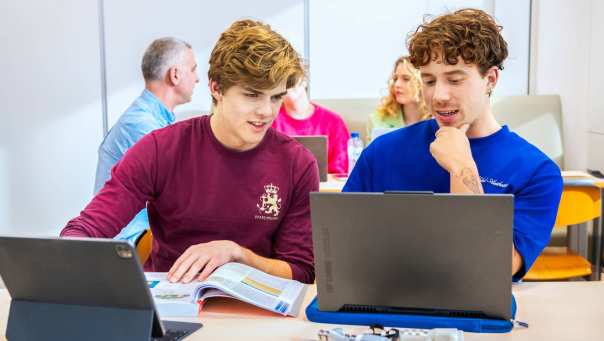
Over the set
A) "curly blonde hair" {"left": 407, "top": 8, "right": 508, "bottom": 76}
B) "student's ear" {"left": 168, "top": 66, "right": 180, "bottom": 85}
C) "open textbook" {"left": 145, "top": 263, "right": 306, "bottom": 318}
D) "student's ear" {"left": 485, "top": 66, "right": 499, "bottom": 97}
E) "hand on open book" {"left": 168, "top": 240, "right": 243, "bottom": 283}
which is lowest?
"open textbook" {"left": 145, "top": 263, "right": 306, "bottom": 318}

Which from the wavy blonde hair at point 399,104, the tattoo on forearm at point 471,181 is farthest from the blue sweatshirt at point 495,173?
the wavy blonde hair at point 399,104

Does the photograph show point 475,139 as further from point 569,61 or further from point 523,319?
point 569,61

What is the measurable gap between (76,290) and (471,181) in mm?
900

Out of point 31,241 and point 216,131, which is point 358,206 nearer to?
point 31,241

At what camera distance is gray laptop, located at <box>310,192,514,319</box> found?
1.18 m

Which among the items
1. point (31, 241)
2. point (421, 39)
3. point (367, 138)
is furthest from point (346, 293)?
point (367, 138)

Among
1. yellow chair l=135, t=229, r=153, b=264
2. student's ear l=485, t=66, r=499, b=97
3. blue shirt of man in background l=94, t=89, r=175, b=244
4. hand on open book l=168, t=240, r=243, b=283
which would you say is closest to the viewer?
hand on open book l=168, t=240, r=243, b=283

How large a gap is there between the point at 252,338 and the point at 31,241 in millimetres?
Result: 438

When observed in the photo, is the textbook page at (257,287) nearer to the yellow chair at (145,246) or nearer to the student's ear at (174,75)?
the yellow chair at (145,246)

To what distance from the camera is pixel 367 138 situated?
4.58 m

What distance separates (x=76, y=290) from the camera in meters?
1.19

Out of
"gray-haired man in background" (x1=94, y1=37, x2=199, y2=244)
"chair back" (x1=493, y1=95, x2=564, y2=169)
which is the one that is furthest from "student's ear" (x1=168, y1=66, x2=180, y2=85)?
"chair back" (x1=493, y1=95, x2=564, y2=169)

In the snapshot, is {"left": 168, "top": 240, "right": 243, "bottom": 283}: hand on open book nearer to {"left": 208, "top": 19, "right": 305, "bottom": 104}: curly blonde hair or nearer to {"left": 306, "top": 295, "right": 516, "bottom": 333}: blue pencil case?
{"left": 306, "top": 295, "right": 516, "bottom": 333}: blue pencil case

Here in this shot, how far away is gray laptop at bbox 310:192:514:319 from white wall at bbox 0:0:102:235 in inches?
157
